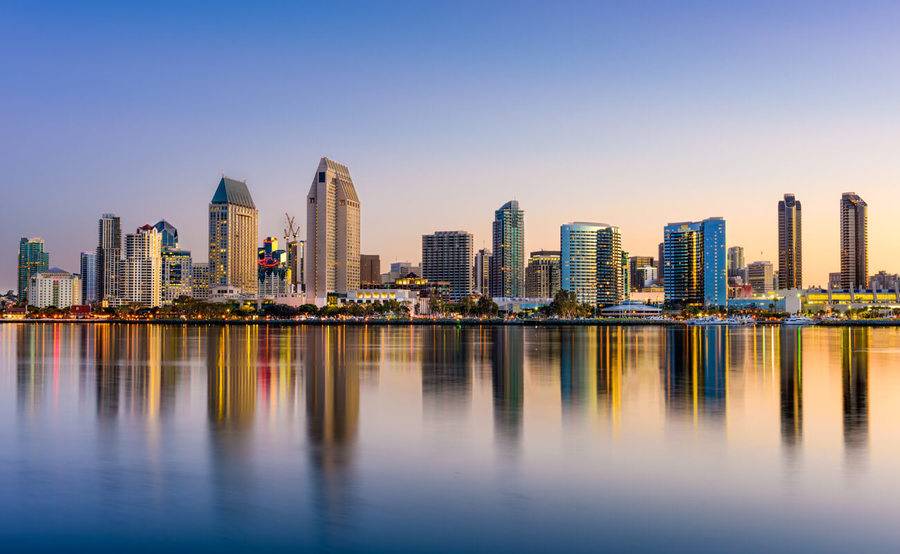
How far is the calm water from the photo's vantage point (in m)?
16.6

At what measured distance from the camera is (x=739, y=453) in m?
24.4

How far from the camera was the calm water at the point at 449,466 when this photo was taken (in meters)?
16.6

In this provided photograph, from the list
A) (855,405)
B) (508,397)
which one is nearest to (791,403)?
(855,405)

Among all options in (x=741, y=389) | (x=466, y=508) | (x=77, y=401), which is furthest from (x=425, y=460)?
(x=741, y=389)

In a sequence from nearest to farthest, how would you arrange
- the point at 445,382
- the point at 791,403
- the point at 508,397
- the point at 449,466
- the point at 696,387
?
the point at 449,466
the point at 791,403
the point at 508,397
the point at 696,387
the point at 445,382

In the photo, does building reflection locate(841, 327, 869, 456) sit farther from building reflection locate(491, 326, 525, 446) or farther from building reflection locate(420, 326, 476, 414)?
building reflection locate(420, 326, 476, 414)

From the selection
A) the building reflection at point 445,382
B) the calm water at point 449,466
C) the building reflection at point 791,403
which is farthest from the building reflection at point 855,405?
the building reflection at point 445,382

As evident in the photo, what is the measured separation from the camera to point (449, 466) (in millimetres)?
22750

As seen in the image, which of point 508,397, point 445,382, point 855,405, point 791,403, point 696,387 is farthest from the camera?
point 445,382

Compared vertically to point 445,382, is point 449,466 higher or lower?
higher

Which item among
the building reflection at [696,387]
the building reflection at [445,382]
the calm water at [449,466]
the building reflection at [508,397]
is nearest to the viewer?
the calm water at [449,466]

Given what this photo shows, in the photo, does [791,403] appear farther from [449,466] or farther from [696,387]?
[449,466]

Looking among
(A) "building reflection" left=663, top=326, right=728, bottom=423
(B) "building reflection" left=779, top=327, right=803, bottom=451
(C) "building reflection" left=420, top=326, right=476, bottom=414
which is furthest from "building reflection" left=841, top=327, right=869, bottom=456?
(C) "building reflection" left=420, top=326, right=476, bottom=414

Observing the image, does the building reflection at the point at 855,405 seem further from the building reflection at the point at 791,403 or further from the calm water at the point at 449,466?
the building reflection at the point at 791,403
